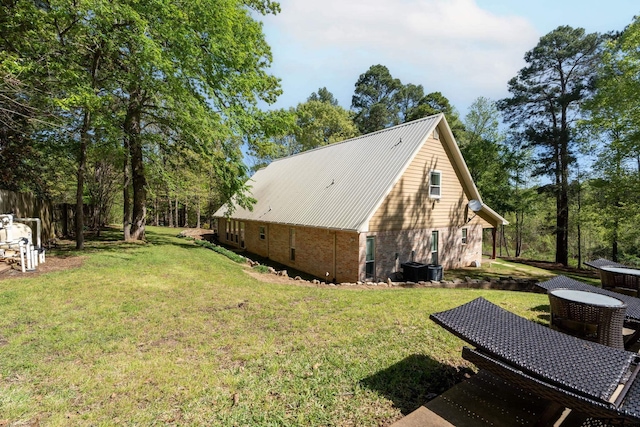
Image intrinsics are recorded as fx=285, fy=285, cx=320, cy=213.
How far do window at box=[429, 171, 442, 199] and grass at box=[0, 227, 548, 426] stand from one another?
691cm

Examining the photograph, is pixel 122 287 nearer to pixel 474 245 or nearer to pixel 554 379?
pixel 554 379

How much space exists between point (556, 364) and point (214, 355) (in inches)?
176

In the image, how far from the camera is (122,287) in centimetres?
783

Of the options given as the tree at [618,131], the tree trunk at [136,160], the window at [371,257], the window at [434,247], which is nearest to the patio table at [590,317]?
the window at [371,257]

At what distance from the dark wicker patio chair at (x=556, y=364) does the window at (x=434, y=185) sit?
423 inches

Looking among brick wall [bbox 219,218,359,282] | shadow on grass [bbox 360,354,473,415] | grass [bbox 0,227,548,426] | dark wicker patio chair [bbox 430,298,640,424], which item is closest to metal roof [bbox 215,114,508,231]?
brick wall [bbox 219,218,359,282]

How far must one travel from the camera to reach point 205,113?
12492 millimetres

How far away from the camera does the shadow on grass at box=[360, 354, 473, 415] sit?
3.54m

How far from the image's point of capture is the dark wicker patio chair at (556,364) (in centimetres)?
255

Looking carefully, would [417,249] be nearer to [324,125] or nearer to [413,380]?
[413,380]

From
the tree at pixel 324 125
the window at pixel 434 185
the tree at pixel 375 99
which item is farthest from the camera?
the tree at pixel 375 99

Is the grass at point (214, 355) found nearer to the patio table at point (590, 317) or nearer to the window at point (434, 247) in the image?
the patio table at point (590, 317)

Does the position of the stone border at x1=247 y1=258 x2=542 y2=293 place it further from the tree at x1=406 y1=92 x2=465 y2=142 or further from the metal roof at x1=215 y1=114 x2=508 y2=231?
the tree at x1=406 y1=92 x2=465 y2=142

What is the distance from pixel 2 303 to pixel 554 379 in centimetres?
994
